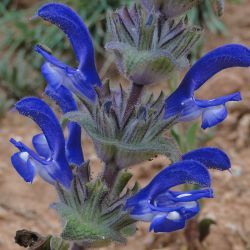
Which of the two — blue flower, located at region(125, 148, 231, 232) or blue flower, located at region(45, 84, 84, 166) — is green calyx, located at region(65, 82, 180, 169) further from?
blue flower, located at region(45, 84, 84, 166)

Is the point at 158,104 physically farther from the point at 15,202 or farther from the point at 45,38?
the point at 45,38

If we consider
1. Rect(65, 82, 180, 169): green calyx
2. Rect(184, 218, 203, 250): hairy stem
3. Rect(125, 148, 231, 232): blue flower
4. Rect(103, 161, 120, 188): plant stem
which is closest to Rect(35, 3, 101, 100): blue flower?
Rect(65, 82, 180, 169): green calyx

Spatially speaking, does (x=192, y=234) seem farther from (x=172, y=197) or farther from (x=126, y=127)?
(x=126, y=127)

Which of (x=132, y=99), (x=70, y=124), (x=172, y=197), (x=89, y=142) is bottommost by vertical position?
(x=89, y=142)

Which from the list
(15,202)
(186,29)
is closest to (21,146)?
(186,29)

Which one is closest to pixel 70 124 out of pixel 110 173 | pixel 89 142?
pixel 110 173

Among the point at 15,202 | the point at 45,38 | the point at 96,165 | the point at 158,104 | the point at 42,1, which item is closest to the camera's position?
the point at 158,104
